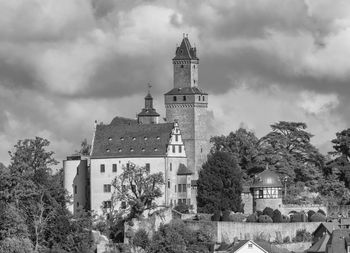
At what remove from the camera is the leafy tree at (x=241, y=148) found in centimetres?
12331

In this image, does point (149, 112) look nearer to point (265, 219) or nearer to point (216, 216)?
point (216, 216)

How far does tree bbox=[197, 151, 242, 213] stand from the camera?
114 meters

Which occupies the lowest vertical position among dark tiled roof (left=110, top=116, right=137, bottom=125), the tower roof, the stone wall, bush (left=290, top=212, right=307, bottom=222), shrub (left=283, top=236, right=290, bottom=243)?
shrub (left=283, top=236, right=290, bottom=243)

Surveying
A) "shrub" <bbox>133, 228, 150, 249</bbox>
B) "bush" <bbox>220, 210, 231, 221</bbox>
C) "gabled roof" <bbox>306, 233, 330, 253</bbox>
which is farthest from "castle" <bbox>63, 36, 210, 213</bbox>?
"gabled roof" <bbox>306, 233, 330, 253</bbox>

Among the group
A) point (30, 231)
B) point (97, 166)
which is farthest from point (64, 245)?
point (97, 166)

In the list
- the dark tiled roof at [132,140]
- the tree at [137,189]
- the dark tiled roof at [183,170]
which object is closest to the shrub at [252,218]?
the tree at [137,189]

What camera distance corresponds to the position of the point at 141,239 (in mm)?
106875

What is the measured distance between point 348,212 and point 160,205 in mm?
16777

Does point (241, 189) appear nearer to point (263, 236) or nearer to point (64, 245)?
point (263, 236)

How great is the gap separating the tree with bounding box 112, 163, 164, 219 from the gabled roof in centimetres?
1200

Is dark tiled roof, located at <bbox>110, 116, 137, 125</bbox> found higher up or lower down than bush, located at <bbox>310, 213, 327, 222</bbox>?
higher up


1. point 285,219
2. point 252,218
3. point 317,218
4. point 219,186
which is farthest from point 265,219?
point 219,186

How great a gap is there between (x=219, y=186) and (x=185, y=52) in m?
11.3

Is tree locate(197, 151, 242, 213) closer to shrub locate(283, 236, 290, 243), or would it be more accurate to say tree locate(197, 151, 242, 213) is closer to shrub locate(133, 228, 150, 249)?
shrub locate(283, 236, 290, 243)
